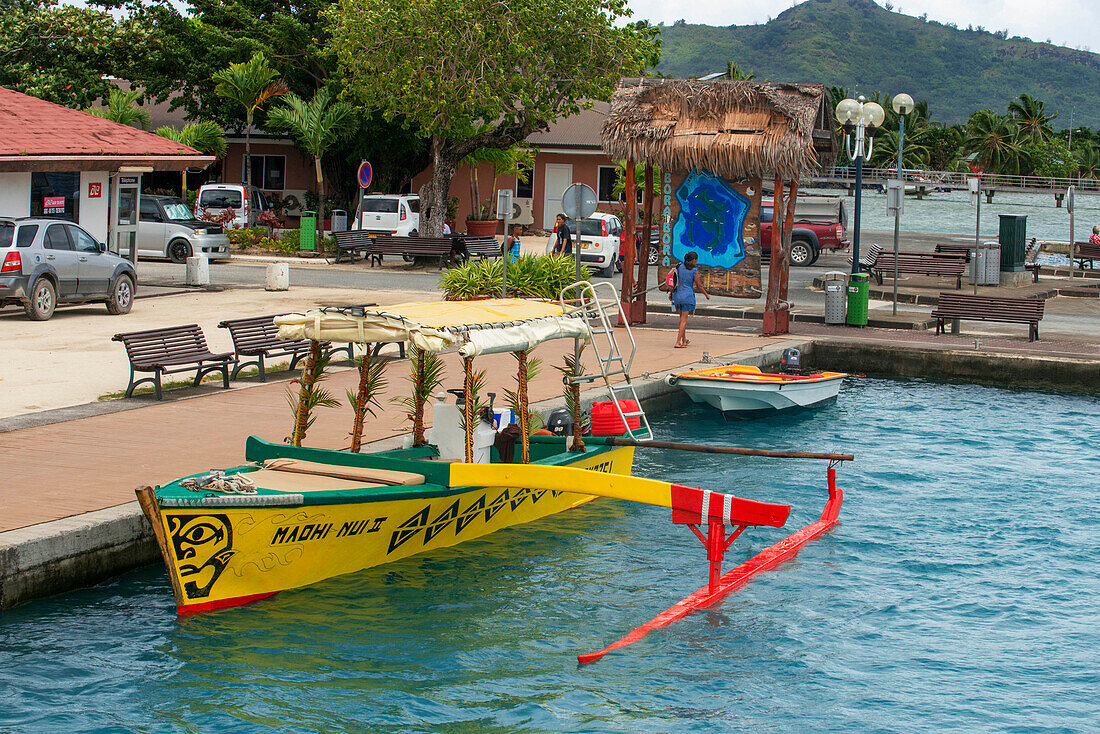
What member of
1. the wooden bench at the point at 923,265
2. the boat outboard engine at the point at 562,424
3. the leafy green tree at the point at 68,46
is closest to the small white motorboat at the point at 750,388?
the boat outboard engine at the point at 562,424

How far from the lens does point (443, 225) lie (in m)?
36.5

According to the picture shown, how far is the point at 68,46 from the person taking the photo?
38344 mm

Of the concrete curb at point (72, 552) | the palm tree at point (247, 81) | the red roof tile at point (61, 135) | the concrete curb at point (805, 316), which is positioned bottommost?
the concrete curb at point (72, 552)

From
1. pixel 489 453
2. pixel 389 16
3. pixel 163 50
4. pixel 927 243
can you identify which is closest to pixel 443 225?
pixel 389 16

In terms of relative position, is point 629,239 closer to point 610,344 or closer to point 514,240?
point 610,344

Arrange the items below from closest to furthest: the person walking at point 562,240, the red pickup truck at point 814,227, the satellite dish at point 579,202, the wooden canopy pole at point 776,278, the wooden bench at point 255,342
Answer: the wooden bench at point 255,342, the satellite dish at point 579,202, the wooden canopy pole at point 776,278, the person walking at point 562,240, the red pickup truck at point 814,227

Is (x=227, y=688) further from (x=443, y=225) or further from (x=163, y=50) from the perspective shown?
(x=163, y=50)

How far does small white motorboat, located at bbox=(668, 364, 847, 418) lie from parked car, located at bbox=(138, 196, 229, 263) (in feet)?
65.9

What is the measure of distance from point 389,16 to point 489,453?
22.6 meters

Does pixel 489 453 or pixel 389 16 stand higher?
pixel 389 16

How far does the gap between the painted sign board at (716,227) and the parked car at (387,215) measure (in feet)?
47.2

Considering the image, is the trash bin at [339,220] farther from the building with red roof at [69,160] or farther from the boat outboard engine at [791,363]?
the boat outboard engine at [791,363]

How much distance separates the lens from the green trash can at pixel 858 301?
2378 centimetres

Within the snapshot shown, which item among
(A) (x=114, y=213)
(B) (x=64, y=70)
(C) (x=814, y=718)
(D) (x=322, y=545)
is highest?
(B) (x=64, y=70)
